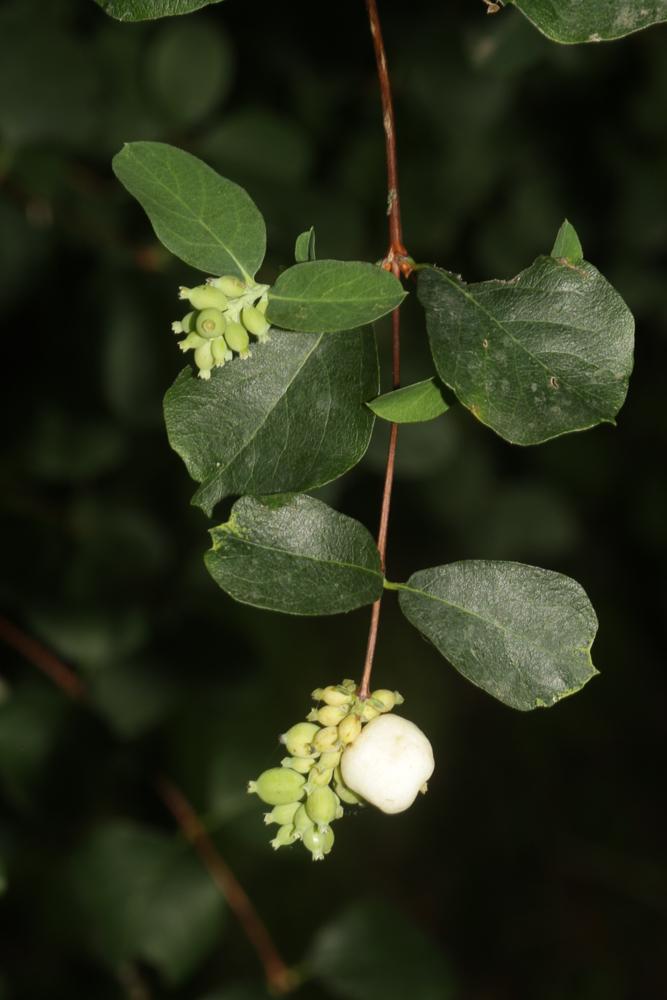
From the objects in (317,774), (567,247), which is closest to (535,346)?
(567,247)

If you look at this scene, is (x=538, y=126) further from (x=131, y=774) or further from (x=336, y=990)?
→ (x=336, y=990)

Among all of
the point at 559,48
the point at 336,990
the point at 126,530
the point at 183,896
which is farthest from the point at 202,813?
the point at 559,48

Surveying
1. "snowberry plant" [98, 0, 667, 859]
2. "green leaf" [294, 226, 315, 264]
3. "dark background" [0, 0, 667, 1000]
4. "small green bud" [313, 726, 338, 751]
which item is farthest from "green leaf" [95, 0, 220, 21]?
"dark background" [0, 0, 667, 1000]

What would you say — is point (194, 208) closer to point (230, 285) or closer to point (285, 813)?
point (230, 285)

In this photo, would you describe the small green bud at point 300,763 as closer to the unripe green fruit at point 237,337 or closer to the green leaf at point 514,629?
the green leaf at point 514,629

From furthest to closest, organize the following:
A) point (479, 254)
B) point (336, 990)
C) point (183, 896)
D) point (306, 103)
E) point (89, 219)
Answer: point (479, 254), point (306, 103), point (89, 219), point (336, 990), point (183, 896)

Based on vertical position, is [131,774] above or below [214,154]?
below

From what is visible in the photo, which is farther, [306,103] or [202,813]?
[306,103]
